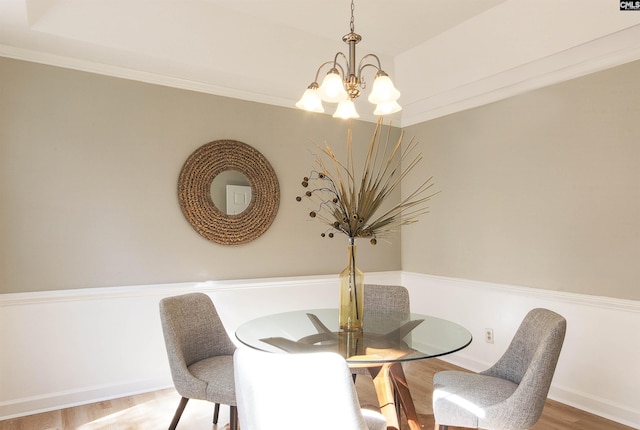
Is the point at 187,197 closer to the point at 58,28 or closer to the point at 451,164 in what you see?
the point at 58,28

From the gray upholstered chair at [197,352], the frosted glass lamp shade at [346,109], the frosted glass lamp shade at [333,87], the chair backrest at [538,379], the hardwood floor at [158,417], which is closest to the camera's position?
the chair backrest at [538,379]

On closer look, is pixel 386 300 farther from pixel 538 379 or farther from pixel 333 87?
pixel 333 87

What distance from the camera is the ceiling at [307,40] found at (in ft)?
8.67

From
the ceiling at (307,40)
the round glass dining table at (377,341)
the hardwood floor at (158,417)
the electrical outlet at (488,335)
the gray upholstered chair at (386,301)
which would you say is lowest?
the hardwood floor at (158,417)

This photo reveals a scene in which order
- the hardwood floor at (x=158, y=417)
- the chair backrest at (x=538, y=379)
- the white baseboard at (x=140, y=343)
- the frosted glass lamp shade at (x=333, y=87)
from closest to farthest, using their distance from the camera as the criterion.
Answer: the chair backrest at (x=538, y=379) < the frosted glass lamp shade at (x=333, y=87) < the hardwood floor at (x=158, y=417) < the white baseboard at (x=140, y=343)

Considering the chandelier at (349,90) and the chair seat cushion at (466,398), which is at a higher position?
the chandelier at (349,90)

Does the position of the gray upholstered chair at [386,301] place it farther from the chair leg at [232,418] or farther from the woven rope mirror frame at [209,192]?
the woven rope mirror frame at [209,192]

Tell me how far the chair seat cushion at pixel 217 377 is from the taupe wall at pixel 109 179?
3.72 feet

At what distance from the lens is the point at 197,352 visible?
2.39 metres

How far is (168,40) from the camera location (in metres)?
2.93

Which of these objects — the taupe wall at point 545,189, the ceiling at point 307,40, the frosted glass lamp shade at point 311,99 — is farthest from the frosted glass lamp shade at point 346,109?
the taupe wall at point 545,189

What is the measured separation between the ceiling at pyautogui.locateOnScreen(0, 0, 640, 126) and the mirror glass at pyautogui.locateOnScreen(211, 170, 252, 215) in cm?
69

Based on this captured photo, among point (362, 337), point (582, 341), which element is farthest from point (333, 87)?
point (582, 341)

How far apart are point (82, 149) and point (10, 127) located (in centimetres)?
43
